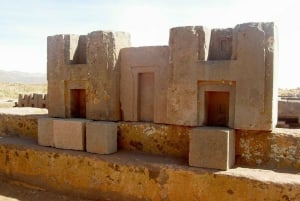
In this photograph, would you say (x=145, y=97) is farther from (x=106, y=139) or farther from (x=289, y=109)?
(x=289, y=109)

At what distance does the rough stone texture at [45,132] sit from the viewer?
19.5 feet

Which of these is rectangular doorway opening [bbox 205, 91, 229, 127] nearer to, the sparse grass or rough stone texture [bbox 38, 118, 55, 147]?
rough stone texture [bbox 38, 118, 55, 147]

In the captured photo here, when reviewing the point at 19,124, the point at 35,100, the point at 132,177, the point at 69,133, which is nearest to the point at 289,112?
the point at 132,177

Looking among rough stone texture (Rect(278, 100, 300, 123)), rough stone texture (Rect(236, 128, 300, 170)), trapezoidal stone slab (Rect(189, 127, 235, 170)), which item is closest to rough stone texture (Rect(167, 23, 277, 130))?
rough stone texture (Rect(236, 128, 300, 170))

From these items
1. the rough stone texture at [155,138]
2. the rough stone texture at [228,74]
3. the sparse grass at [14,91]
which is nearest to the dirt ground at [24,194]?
the rough stone texture at [155,138]

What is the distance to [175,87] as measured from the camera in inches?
200

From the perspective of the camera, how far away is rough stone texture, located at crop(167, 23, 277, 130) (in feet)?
14.8

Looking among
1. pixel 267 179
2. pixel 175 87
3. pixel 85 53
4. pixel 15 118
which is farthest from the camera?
pixel 15 118

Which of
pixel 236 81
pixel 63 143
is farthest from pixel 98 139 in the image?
pixel 236 81

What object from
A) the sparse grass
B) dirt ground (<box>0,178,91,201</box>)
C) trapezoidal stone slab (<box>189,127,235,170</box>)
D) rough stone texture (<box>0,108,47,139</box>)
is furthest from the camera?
the sparse grass

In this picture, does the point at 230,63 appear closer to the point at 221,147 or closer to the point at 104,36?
the point at 221,147

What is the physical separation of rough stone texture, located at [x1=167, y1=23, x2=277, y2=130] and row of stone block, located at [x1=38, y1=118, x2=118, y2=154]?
111 centimetres

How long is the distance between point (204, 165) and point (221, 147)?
0.37m

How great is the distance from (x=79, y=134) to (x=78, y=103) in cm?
102
